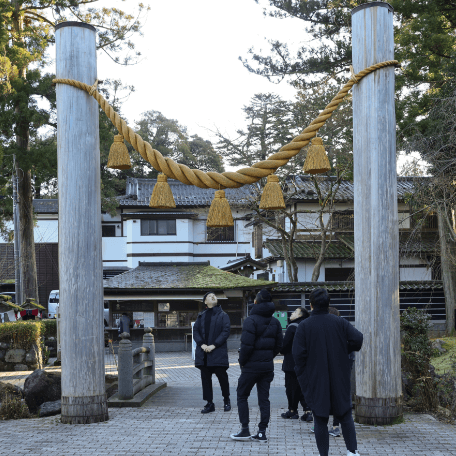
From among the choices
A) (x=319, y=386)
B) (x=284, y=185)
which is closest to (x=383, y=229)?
(x=319, y=386)

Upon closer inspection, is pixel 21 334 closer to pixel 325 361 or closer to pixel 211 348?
pixel 211 348

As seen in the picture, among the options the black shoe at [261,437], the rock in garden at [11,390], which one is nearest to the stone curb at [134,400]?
the rock in garden at [11,390]

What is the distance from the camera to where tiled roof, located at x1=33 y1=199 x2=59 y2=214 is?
3256cm

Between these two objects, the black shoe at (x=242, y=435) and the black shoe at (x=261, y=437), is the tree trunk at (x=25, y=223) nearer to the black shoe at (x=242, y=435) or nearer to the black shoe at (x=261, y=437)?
the black shoe at (x=242, y=435)

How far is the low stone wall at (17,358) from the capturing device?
14.4m

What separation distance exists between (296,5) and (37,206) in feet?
69.0

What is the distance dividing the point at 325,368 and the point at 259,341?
138 centimetres

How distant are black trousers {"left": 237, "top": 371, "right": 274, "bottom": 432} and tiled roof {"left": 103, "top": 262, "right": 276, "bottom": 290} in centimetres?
1434

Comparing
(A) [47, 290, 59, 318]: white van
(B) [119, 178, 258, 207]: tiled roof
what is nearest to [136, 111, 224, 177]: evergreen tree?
(B) [119, 178, 258, 207]: tiled roof

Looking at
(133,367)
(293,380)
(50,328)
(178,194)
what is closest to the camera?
(293,380)

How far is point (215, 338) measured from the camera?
25.3 feet

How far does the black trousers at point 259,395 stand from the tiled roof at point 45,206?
28.3 m

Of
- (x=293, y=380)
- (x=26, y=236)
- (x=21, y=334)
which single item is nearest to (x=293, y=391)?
(x=293, y=380)

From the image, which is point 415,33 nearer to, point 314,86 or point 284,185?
point 314,86
